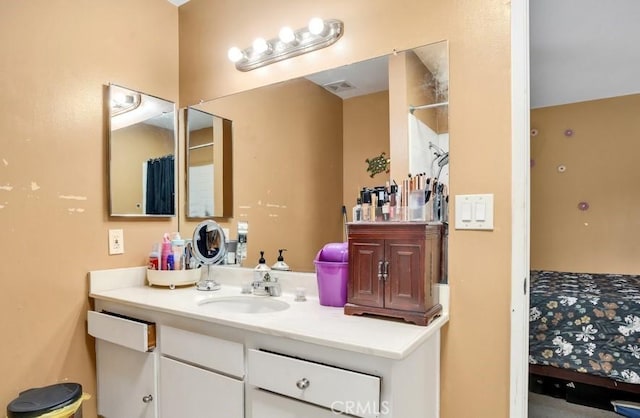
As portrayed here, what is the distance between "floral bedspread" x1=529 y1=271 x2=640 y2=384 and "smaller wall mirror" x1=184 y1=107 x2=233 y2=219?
7.30 ft

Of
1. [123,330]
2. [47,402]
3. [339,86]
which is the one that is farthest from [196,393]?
[339,86]

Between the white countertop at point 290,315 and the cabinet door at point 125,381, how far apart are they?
0.76 ft

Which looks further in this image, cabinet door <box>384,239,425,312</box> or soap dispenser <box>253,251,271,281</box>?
soap dispenser <box>253,251,271,281</box>

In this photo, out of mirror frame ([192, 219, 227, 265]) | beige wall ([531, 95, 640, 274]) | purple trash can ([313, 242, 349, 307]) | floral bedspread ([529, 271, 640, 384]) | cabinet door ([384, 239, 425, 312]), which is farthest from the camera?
beige wall ([531, 95, 640, 274])

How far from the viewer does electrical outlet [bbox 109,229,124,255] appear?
1729mm

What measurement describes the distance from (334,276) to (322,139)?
Answer: 67 centimetres

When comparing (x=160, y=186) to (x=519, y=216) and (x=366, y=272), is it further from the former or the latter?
(x=519, y=216)

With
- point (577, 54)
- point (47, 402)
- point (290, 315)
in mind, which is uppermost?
point (577, 54)

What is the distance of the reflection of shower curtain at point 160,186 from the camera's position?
1.88m

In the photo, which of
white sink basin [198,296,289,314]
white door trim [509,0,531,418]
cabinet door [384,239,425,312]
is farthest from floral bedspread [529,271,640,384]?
white sink basin [198,296,289,314]

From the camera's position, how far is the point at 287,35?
158 centimetres

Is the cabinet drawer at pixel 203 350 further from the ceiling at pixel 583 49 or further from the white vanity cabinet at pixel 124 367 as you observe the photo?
the ceiling at pixel 583 49

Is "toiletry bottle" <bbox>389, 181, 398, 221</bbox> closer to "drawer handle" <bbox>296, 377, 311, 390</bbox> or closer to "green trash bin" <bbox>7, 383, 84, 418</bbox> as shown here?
"drawer handle" <bbox>296, 377, 311, 390</bbox>

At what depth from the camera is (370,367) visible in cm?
90
